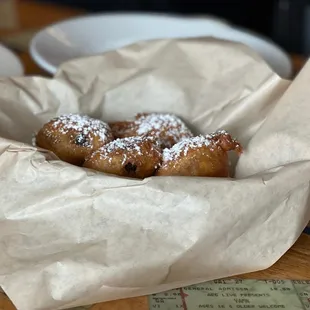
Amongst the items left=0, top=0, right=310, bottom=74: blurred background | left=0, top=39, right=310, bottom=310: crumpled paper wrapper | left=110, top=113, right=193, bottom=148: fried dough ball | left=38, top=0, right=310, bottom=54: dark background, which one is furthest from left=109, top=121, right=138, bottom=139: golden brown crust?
left=38, top=0, right=310, bottom=54: dark background

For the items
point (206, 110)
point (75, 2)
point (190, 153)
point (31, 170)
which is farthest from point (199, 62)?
point (75, 2)

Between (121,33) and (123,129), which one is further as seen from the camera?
(121,33)

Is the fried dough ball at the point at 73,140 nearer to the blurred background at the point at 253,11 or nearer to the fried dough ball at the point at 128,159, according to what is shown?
the fried dough ball at the point at 128,159

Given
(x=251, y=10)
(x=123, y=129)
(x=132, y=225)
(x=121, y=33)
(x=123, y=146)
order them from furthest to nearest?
1. (x=251, y=10)
2. (x=121, y=33)
3. (x=123, y=129)
4. (x=123, y=146)
5. (x=132, y=225)

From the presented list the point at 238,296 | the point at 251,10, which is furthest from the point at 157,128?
the point at 251,10

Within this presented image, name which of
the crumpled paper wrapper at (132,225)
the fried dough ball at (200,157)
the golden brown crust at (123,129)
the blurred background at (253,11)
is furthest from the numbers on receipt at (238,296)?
the blurred background at (253,11)

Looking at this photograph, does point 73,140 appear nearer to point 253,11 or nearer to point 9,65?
point 9,65

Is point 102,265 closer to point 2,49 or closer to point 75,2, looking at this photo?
point 2,49

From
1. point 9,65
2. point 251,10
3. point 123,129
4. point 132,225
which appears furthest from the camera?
point 251,10
